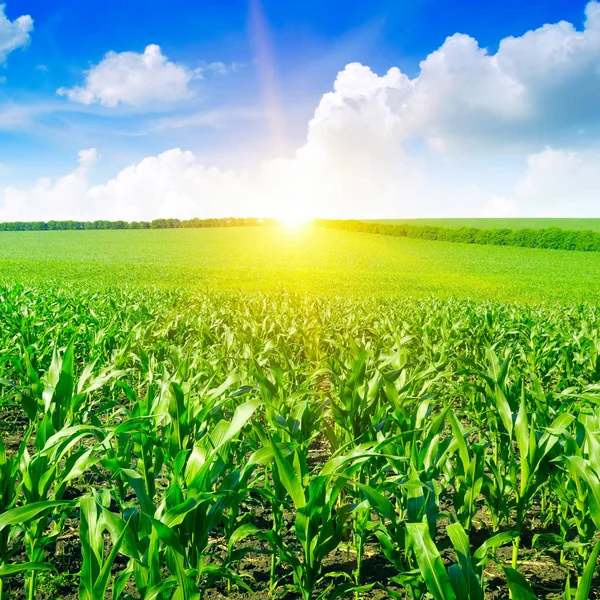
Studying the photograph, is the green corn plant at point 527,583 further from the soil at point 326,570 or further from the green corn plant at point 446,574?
the soil at point 326,570

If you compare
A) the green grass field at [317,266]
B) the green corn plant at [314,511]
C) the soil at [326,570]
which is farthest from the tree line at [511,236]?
the green corn plant at [314,511]

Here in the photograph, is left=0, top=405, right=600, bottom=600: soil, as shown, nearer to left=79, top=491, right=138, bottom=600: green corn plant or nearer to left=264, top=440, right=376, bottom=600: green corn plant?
left=264, top=440, right=376, bottom=600: green corn plant

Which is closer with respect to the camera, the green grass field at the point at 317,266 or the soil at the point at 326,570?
the soil at the point at 326,570

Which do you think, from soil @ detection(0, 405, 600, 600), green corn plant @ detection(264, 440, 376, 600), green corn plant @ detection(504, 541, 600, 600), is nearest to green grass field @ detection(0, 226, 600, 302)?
soil @ detection(0, 405, 600, 600)

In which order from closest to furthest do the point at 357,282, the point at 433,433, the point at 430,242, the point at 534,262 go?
the point at 433,433, the point at 357,282, the point at 534,262, the point at 430,242

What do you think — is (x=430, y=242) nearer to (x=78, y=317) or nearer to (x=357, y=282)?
(x=357, y=282)

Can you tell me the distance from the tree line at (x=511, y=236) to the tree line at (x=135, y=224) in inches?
1197

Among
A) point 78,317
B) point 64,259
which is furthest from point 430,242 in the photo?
point 78,317

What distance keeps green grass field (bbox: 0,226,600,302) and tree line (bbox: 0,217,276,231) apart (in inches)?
927

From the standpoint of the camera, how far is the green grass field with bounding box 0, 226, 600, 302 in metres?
28.1

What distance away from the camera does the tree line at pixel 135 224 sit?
92812mm

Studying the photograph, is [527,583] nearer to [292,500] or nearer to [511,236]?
[292,500]

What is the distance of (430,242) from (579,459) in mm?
62458

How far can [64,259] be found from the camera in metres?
47.3
